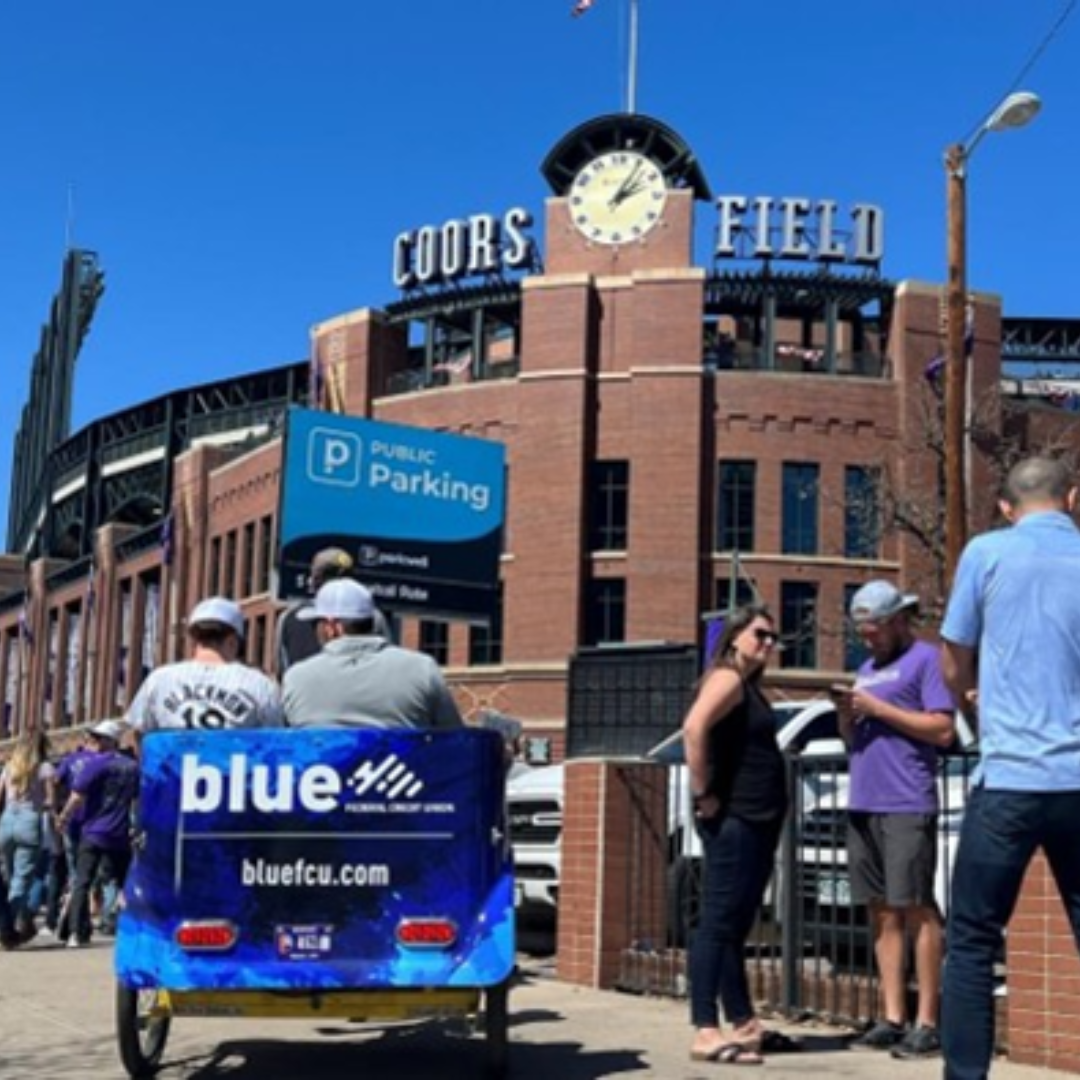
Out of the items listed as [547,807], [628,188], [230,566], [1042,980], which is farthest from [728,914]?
[230,566]

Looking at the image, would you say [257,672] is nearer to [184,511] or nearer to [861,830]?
[861,830]

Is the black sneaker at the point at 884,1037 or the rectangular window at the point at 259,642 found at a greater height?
the rectangular window at the point at 259,642

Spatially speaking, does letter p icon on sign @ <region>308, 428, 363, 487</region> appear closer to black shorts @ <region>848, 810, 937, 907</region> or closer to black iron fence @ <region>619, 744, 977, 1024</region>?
black iron fence @ <region>619, 744, 977, 1024</region>

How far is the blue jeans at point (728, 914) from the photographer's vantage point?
6.25 m

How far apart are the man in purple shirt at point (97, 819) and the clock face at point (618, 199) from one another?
126 feet

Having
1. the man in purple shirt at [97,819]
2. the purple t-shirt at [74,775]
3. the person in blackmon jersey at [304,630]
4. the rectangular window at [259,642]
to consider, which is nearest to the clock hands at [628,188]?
the rectangular window at [259,642]

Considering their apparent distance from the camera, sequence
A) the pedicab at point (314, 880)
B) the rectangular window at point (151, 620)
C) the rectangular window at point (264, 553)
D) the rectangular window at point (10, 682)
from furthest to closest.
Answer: the rectangular window at point (10, 682), the rectangular window at point (151, 620), the rectangular window at point (264, 553), the pedicab at point (314, 880)

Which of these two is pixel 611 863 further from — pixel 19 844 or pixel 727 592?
pixel 727 592

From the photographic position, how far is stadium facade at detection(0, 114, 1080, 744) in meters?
45.2

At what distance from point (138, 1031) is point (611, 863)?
332cm

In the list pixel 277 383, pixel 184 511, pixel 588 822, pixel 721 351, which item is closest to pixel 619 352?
pixel 721 351

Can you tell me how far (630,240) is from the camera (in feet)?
162

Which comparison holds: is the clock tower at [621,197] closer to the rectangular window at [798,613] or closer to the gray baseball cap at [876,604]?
the rectangular window at [798,613]

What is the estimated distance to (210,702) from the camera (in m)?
6.07
